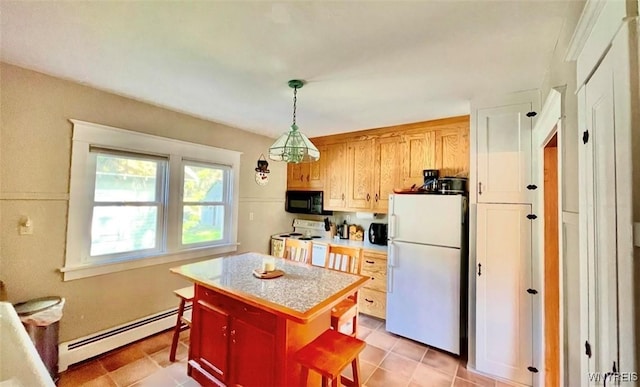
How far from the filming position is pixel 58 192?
218cm

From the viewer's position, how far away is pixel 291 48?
5.34 feet

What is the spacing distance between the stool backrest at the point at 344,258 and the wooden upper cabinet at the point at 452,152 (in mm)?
1472

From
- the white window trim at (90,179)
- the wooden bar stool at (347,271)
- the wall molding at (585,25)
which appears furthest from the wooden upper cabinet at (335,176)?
the wall molding at (585,25)

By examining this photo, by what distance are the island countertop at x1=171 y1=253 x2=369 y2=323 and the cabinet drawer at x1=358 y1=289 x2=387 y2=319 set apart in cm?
132

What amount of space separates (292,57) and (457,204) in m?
1.95

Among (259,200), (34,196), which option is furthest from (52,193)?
(259,200)

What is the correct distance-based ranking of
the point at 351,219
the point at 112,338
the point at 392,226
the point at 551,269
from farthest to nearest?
the point at 351,219 < the point at 392,226 < the point at 112,338 < the point at 551,269

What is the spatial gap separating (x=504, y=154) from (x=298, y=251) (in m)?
2.04

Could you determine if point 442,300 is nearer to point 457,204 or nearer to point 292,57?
point 457,204

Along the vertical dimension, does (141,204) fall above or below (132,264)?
above

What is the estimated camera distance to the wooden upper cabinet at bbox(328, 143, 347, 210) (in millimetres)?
3823

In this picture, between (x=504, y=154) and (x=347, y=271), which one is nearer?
(x=504, y=154)

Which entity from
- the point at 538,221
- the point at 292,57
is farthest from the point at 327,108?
the point at 538,221

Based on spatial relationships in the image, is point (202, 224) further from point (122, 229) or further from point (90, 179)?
point (90, 179)
